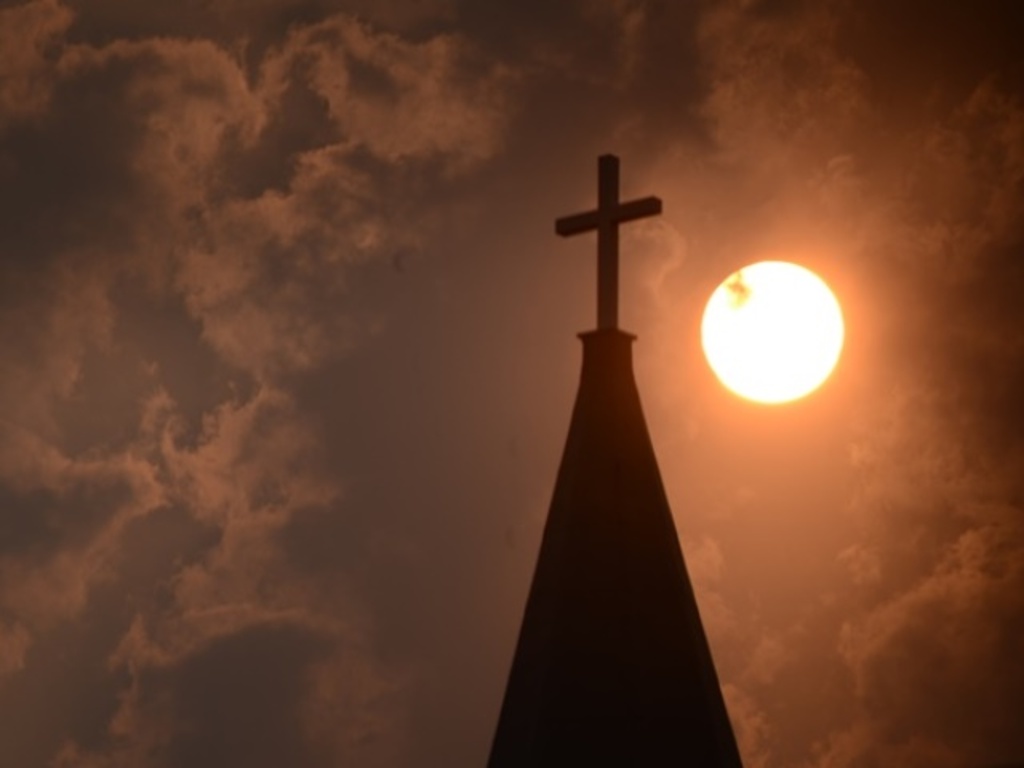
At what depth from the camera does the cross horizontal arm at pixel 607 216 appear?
59.0ft

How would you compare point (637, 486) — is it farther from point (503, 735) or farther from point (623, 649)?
point (503, 735)

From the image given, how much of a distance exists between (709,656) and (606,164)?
5.58m

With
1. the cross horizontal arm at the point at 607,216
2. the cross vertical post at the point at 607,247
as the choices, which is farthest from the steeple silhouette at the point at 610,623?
the cross horizontal arm at the point at 607,216

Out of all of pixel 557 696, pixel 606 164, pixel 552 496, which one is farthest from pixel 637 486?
pixel 606 164

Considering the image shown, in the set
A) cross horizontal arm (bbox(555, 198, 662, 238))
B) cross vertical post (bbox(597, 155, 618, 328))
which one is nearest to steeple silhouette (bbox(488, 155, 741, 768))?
cross vertical post (bbox(597, 155, 618, 328))

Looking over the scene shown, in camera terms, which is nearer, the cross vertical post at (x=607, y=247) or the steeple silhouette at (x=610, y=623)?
the steeple silhouette at (x=610, y=623)

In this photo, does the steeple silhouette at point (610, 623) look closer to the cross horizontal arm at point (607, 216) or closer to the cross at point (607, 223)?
Answer: the cross at point (607, 223)

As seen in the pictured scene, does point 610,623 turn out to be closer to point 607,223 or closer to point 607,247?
point 607,247

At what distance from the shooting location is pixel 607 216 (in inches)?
717

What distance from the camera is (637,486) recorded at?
17.0 m

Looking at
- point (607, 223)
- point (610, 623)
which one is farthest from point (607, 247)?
point (610, 623)

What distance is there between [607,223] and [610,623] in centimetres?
458

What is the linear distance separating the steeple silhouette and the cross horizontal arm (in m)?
1.11

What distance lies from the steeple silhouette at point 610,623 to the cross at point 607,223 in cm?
8
